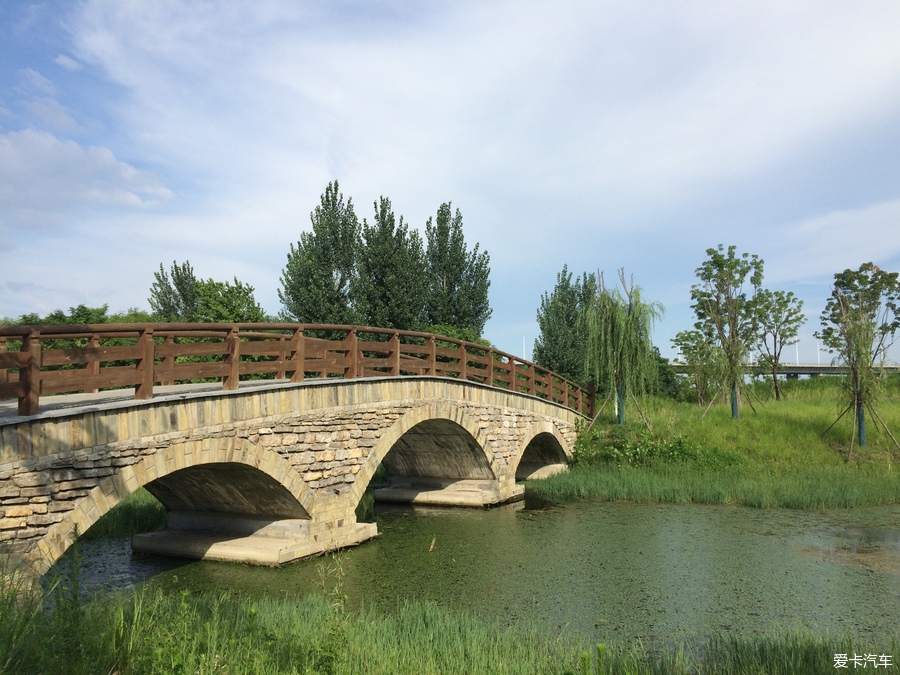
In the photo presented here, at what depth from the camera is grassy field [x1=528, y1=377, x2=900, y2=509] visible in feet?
51.8

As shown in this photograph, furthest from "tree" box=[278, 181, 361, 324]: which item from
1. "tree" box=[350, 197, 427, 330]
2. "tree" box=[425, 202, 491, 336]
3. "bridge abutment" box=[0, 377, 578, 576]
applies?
"bridge abutment" box=[0, 377, 578, 576]

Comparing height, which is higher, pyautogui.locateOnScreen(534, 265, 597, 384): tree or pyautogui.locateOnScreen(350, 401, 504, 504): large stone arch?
pyautogui.locateOnScreen(534, 265, 597, 384): tree

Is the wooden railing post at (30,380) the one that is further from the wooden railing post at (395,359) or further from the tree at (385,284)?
the tree at (385,284)

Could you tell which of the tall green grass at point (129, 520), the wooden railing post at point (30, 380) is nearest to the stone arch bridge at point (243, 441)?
the wooden railing post at point (30, 380)

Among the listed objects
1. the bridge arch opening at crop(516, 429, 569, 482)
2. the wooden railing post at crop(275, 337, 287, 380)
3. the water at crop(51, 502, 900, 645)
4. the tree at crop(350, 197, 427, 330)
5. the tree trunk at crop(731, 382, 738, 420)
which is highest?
the tree at crop(350, 197, 427, 330)

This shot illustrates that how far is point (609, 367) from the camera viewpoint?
2152 cm

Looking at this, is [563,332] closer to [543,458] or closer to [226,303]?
[543,458]

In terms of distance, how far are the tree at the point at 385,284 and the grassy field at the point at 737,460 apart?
923cm

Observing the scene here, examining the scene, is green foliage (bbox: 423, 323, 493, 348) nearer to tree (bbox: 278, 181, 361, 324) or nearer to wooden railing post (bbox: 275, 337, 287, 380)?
Result: tree (bbox: 278, 181, 361, 324)

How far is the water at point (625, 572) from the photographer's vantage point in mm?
8117

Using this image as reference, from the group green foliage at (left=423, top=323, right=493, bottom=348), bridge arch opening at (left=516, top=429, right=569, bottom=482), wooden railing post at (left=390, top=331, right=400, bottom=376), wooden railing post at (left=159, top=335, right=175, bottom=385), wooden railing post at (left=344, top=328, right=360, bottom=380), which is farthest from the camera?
green foliage at (left=423, top=323, right=493, bottom=348)

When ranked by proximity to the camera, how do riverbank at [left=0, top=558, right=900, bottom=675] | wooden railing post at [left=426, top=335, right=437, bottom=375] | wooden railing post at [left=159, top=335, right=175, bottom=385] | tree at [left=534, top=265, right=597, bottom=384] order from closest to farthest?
riverbank at [left=0, top=558, right=900, bottom=675], wooden railing post at [left=159, top=335, right=175, bottom=385], wooden railing post at [left=426, top=335, right=437, bottom=375], tree at [left=534, top=265, right=597, bottom=384]

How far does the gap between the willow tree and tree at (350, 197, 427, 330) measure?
8.42 m

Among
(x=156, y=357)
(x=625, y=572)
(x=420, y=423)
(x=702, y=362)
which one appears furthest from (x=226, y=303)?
(x=702, y=362)
